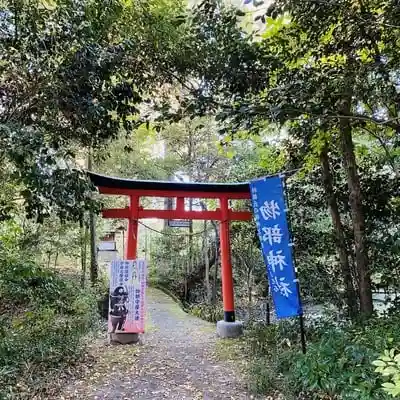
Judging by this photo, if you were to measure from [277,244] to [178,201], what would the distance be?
270 cm

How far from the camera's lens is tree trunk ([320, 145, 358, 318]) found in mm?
5125

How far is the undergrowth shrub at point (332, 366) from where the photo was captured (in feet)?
9.53

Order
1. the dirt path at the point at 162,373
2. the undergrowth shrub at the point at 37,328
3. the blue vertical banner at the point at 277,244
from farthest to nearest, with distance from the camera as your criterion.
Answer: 1. the blue vertical banner at the point at 277,244
2. the dirt path at the point at 162,373
3. the undergrowth shrub at the point at 37,328

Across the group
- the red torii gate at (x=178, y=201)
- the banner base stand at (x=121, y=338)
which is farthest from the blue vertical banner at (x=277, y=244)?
the banner base stand at (x=121, y=338)

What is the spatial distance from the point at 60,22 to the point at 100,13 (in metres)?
0.52

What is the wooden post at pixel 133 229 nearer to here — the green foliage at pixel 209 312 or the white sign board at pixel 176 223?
the white sign board at pixel 176 223

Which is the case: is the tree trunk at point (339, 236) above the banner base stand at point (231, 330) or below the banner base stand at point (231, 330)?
above

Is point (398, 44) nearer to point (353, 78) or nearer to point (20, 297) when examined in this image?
point (353, 78)

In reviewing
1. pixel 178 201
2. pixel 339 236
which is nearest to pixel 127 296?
pixel 178 201

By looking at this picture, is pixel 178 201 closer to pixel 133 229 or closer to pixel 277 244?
pixel 133 229

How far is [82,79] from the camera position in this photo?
11.8 ft

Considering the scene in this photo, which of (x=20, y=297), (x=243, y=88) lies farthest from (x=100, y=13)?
(x=20, y=297)

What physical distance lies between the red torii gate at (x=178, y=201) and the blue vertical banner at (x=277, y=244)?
1888 mm

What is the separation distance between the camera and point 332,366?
3275 millimetres
